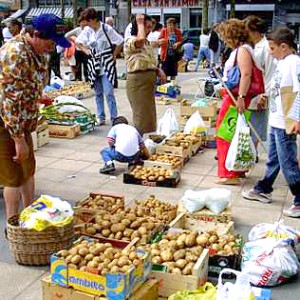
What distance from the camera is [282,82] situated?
4535mm

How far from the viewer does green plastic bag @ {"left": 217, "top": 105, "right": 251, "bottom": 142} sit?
5.82 m

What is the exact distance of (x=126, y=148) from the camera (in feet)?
20.6

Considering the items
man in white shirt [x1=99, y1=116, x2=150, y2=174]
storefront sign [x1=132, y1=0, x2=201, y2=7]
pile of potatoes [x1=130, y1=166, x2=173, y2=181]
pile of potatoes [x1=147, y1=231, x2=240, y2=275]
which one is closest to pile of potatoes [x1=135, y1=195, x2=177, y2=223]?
pile of potatoes [x1=147, y1=231, x2=240, y2=275]

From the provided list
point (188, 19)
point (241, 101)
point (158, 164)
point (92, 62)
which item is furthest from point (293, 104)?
point (188, 19)

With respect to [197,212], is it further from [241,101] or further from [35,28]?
[35,28]

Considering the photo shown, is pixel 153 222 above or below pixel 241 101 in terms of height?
below

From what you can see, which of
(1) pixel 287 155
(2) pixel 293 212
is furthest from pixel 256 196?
(1) pixel 287 155

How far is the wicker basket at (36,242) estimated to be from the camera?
12.5ft

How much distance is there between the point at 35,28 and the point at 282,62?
211 centimetres

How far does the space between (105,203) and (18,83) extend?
1.42m

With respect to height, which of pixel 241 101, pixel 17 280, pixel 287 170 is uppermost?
pixel 241 101

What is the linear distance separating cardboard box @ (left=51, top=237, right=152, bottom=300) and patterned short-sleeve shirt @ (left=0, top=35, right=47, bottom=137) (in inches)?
44.1

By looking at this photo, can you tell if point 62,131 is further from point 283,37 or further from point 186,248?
point 186,248

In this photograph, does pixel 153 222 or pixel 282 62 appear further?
pixel 282 62
